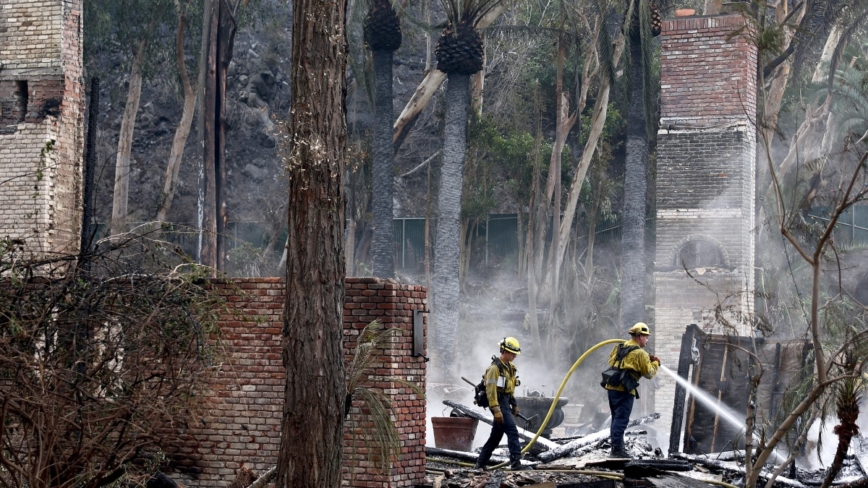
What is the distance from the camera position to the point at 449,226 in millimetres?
26969

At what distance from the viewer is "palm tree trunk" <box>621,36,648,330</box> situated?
26672 millimetres

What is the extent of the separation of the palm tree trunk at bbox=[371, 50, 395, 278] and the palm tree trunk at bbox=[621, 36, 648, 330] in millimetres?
5715

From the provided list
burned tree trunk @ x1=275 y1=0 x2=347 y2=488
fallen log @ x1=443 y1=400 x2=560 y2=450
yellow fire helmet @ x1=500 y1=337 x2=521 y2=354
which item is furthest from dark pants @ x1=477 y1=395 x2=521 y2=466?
burned tree trunk @ x1=275 y1=0 x2=347 y2=488

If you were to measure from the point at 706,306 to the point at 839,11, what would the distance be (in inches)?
360

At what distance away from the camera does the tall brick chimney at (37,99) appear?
61.7 feet

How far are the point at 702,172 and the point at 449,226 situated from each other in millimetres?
7532

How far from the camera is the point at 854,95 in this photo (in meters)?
34.0

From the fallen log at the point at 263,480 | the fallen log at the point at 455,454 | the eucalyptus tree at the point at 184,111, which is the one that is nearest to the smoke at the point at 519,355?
the eucalyptus tree at the point at 184,111

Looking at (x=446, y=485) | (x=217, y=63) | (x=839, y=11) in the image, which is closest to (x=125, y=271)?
(x=446, y=485)

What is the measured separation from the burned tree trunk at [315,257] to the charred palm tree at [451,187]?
18.3 meters

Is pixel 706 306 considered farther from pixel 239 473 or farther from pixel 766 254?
pixel 239 473

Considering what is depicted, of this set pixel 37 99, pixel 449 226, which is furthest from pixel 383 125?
pixel 37 99

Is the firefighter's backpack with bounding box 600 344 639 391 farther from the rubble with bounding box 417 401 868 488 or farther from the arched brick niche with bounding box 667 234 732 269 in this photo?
the arched brick niche with bounding box 667 234 732 269

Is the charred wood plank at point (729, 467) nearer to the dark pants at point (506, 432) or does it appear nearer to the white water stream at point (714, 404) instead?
the white water stream at point (714, 404)
